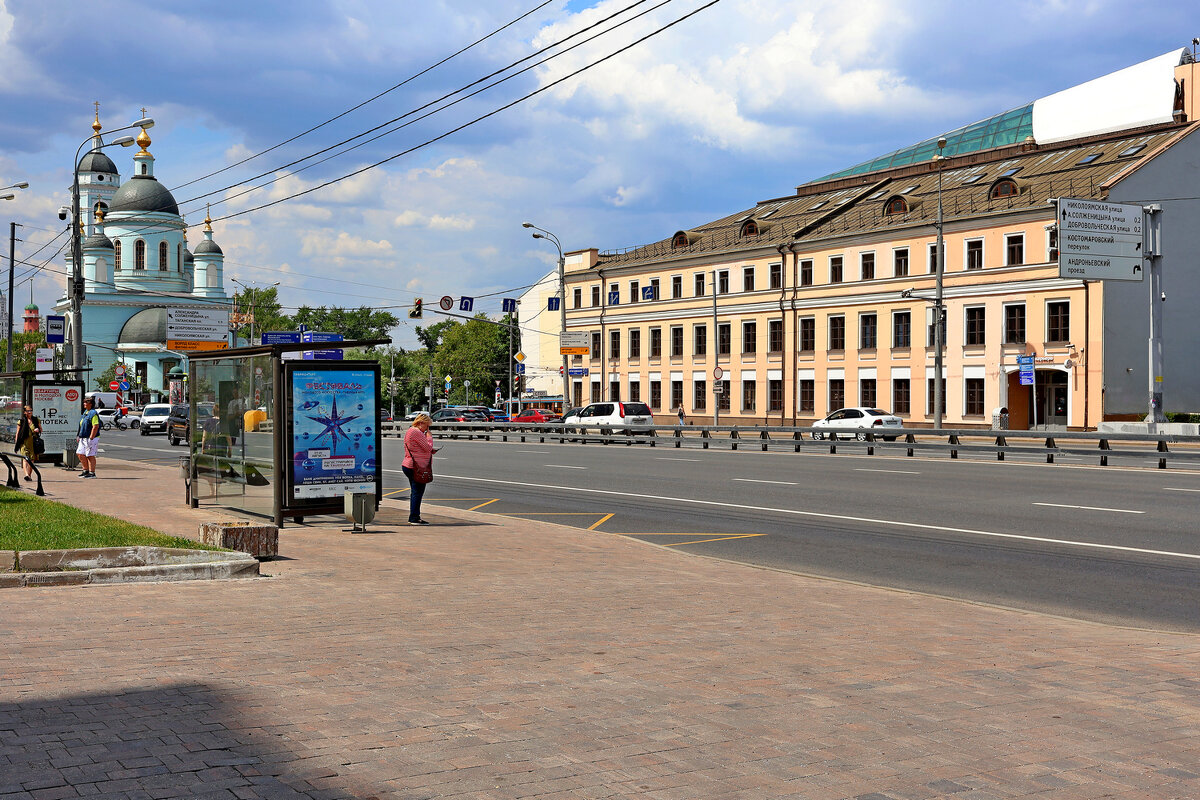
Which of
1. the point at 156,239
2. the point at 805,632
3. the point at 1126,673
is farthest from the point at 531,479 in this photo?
the point at 156,239

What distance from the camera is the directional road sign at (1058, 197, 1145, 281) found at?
36.4 metres

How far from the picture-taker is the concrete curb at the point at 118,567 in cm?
971

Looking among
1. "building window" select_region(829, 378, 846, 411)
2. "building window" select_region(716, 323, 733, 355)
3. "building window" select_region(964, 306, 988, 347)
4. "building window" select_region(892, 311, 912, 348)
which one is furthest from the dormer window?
"building window" select_region(716, 323, 733, 355)

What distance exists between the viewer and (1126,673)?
7.09 metres

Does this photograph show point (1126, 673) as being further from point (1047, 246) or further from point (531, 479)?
point (1047, 246)

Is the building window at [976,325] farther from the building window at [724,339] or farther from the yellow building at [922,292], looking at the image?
the building window at [724,339]

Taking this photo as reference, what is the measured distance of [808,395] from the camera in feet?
209

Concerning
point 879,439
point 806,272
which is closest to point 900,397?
point 806,272

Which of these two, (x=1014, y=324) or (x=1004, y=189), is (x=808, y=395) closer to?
(x=1014, y=324)

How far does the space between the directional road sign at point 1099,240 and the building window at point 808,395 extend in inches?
1037

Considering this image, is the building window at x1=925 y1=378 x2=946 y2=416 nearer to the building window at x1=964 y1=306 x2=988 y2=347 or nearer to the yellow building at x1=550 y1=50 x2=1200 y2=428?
the yellow building at x1=550 y1=50 x2=1200 y2=428

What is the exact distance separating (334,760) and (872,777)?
2.39 metres

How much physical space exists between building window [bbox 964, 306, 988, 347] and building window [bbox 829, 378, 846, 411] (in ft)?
26.6

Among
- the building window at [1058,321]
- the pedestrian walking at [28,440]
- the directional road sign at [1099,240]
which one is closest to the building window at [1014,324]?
the building window at [1058,321]
